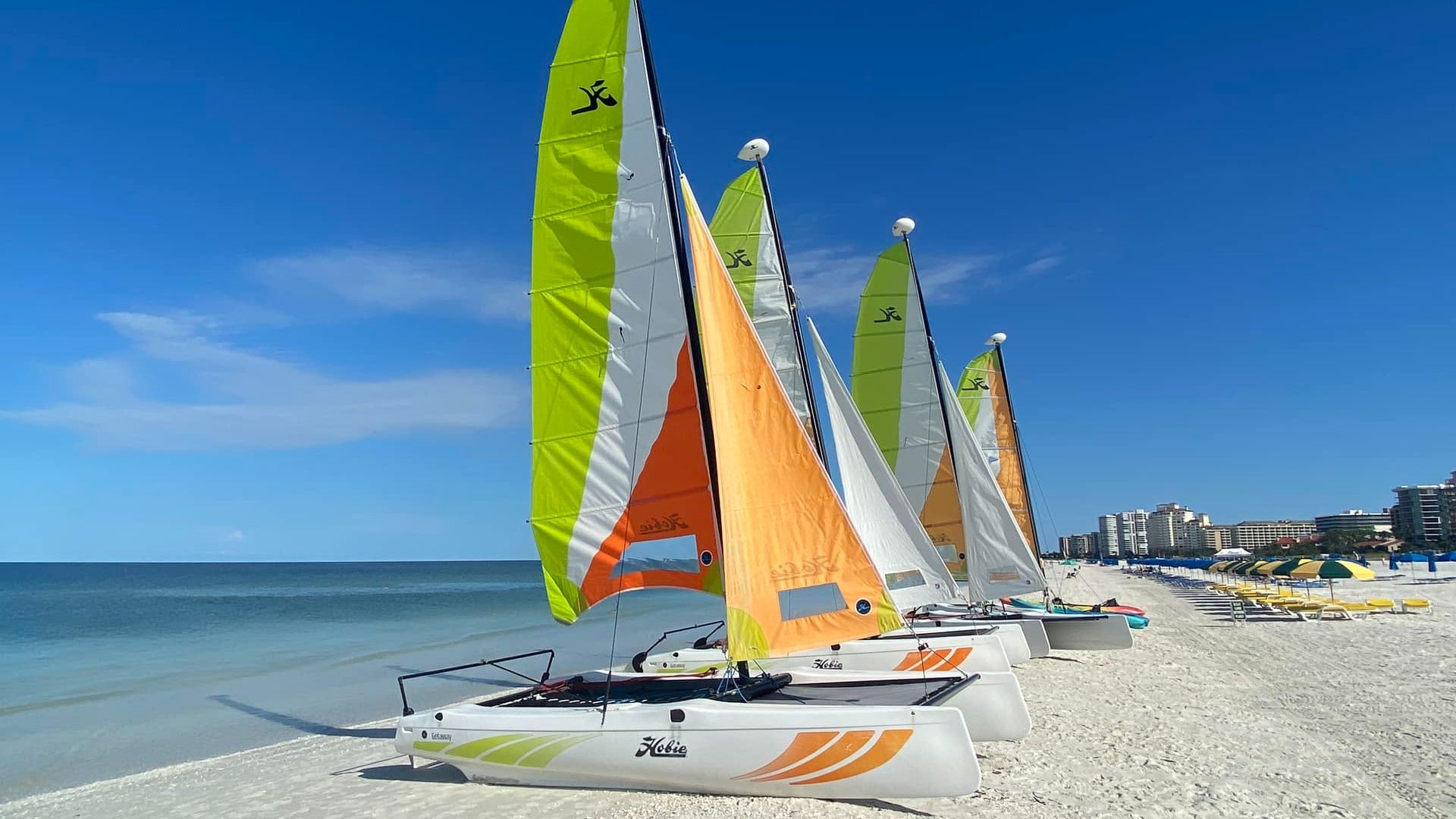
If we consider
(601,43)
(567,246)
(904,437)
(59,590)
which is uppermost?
(601,43)

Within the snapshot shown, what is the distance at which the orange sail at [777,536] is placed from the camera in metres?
6.93

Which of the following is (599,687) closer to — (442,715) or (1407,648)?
(442,715)

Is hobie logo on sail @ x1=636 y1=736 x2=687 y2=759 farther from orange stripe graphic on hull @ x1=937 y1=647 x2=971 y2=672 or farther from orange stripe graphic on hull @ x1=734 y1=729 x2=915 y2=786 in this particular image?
orange stripe graphic on hull @ x1=937 y1=647 x2=971 y2=672

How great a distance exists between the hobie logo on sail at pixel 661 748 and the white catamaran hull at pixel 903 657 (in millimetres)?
2962

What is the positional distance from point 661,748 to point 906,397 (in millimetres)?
9128

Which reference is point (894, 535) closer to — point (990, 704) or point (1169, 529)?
point (990, 704)

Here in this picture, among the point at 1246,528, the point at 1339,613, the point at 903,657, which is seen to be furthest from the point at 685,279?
the point at 1246,528

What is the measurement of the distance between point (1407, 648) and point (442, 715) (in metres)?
15.6

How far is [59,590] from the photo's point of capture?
70.8 meters

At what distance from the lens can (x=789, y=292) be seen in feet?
37.4

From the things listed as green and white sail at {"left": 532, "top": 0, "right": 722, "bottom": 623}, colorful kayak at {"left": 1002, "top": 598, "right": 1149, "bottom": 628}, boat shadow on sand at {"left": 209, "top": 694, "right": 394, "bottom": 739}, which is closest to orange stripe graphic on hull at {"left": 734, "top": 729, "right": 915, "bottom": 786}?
green and white sail at {"left": 532, "top": 0, "right": 722, "bottom": 623}

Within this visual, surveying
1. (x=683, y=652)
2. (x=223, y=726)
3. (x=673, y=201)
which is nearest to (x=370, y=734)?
(x=223, y=726)

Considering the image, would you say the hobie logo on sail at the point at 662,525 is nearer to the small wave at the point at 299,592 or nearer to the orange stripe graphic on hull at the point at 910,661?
the orange stripe graphic on hull at the point at 910,661

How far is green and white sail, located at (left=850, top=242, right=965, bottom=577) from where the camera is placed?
559 inches
